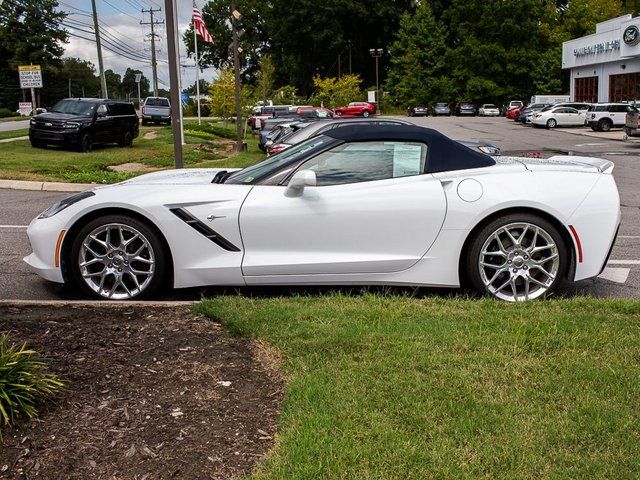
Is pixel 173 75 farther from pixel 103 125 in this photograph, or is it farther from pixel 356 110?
pixel 356 110

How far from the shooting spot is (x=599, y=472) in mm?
2574

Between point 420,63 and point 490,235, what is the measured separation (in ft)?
259

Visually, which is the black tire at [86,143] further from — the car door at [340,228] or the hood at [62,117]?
the car door at [340,228]

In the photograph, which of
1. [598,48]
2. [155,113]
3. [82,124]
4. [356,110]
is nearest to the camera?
[82,124]

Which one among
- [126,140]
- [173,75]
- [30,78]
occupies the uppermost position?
[30,78]

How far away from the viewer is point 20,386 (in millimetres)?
2932

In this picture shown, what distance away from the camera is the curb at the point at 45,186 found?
14000mm

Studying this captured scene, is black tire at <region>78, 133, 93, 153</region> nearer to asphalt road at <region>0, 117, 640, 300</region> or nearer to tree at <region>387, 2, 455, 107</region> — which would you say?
asphalt road at <region>0, 117, 640, 300</region>

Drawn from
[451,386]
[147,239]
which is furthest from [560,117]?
[451,386]

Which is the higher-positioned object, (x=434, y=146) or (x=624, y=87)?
(x=624, y=87)

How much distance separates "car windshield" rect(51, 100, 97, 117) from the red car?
33.8 m

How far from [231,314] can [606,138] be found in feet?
109

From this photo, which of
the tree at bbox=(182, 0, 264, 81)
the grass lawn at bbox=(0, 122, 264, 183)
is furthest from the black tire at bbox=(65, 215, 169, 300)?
the tree at bbox=(182, 0, 264, 81)

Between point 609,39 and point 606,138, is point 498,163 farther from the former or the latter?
point 609,39
